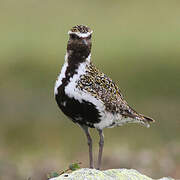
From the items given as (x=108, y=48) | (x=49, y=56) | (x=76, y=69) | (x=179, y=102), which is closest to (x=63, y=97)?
(x=76, y=69)

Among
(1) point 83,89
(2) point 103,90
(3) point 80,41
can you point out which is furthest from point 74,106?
(3) point 80,41

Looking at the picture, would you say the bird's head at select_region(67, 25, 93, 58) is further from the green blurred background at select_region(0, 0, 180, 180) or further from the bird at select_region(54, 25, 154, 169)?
the green blurred background at select_region(0, 0, 180, 180)

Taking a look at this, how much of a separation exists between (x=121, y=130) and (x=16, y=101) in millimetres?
2308

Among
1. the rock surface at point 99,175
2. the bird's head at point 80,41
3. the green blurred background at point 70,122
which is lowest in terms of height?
the green blurred background at point 70,122

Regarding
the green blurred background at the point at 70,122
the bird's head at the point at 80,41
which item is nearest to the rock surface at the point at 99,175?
the bird's head at the point at 80,41

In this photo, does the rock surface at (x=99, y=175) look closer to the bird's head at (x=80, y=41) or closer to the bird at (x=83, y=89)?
the bird at (x=83, y=89)

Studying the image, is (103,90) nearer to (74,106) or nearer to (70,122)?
(74,106)

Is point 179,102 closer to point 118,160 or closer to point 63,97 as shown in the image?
point 118,160

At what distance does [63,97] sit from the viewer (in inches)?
305

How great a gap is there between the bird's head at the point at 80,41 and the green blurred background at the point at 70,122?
448 centimetres

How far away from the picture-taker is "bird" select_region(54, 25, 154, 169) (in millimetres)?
7773

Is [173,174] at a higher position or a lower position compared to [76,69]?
lower

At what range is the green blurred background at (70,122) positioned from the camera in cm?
1483

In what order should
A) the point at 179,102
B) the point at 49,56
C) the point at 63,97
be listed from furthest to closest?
the point at 49,56 < the point at 179,102 < the point at 63,97
